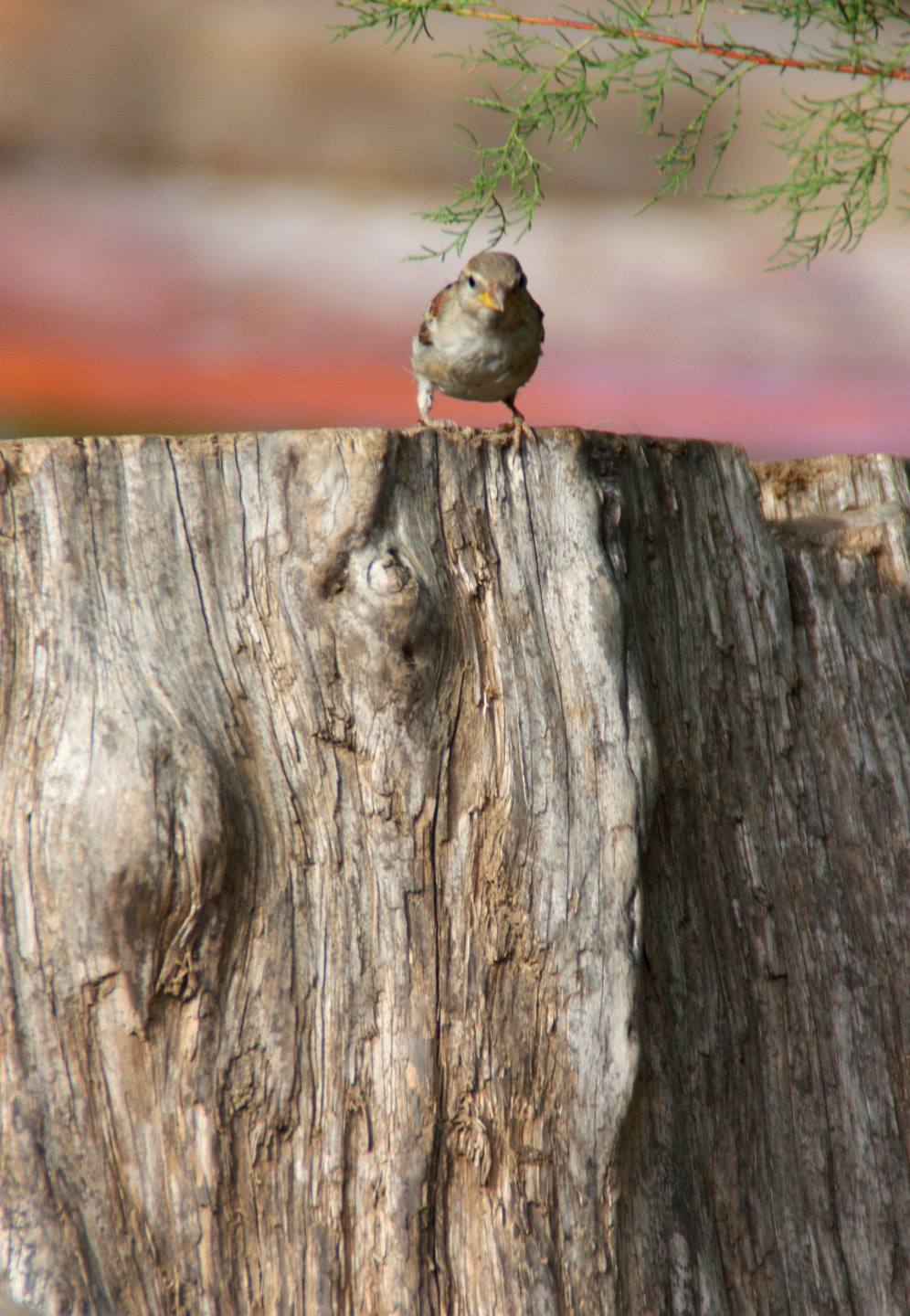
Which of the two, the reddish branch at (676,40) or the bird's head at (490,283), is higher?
the reddish branch at (676,40)

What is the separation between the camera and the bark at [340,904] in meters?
1.57

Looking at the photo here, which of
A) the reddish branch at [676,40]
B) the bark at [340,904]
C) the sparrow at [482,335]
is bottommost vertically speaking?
the bark at [340,904]

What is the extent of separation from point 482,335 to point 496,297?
0.41ft

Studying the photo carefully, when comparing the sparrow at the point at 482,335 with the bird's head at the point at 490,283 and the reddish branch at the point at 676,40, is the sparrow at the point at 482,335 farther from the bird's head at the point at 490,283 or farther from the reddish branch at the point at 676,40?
the reddish branch at the point at 676,40

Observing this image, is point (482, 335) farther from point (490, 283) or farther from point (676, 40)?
point (676, 40)

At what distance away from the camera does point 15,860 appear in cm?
157

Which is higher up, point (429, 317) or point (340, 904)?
point (429, 317)

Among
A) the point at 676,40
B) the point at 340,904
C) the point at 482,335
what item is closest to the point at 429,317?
the point at 482,335

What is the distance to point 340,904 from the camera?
165 cm

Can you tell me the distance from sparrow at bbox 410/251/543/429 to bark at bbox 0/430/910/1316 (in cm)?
136

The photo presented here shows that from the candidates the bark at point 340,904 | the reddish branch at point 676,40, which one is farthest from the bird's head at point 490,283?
the bark at point 340,904

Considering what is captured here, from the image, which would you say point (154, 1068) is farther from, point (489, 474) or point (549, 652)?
point (489, 474)

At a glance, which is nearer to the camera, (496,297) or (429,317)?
(496,297)

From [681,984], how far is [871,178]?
2.82 m
